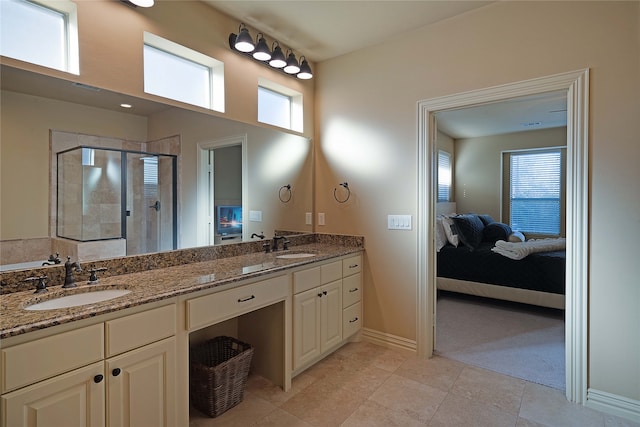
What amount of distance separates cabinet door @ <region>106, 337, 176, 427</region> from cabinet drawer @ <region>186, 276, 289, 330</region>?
0.16 meters

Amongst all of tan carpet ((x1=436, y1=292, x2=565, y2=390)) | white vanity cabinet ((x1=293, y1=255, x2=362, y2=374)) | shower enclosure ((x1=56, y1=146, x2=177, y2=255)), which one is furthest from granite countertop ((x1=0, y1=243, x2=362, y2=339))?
tan carpet ((x1=436, y1=292, x2=565, y2=390))

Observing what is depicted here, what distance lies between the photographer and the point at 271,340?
231 centimetres

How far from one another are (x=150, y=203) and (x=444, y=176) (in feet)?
18.1

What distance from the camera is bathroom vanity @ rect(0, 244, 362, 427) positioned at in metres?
1.18

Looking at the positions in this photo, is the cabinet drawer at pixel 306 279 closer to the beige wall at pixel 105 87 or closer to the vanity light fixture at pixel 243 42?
the beige wall at pixel 105 87

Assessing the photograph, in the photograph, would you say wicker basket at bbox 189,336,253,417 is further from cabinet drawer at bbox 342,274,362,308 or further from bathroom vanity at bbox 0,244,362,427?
cabinet drawer at bbox 342,274,362,308

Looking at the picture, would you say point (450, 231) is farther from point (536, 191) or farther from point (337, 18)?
point (337, 18)

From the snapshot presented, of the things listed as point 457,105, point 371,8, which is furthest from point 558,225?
point 371,8

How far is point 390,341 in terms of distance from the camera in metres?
2.92

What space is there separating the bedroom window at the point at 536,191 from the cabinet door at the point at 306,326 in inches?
206

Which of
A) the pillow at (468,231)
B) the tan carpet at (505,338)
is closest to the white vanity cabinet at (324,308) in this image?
the tan carpet at (505,338)

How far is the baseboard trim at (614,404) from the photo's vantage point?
77.0 inches

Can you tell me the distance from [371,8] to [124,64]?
168cm

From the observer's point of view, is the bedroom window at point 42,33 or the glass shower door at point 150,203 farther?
the glass shower door at point 150,203
